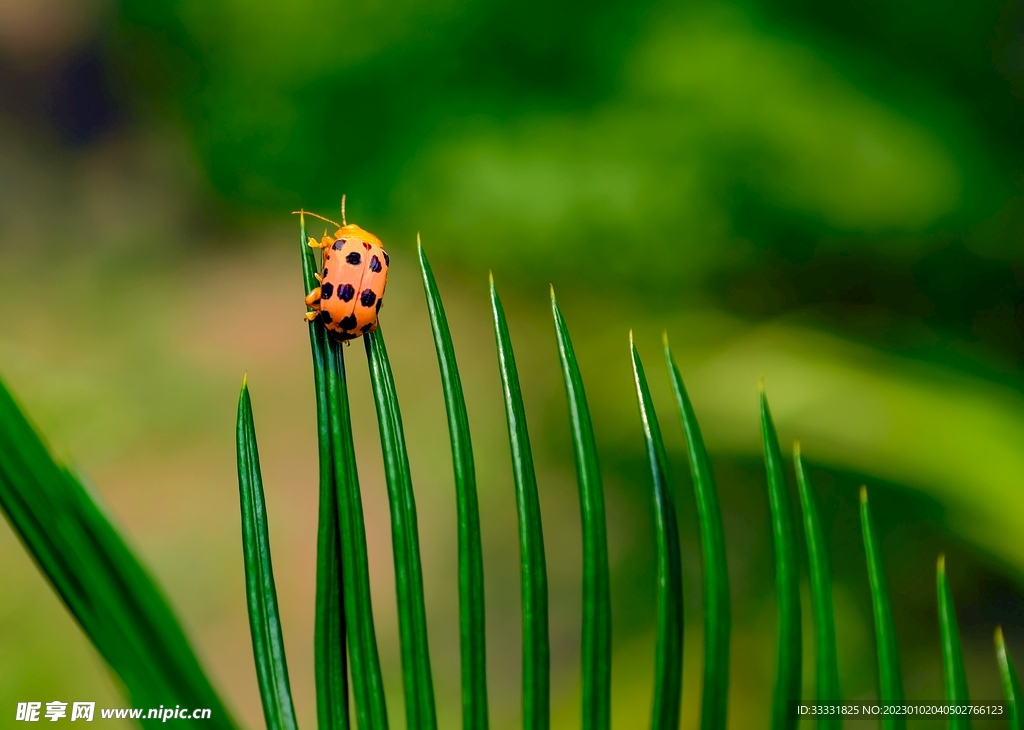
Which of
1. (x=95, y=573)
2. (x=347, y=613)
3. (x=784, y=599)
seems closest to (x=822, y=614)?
(x=784, y=599)

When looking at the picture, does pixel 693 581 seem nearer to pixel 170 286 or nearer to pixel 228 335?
pixel 228 335

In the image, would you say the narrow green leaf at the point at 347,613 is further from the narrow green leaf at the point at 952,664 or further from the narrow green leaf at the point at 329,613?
the narrow green leaf at the point at 952,664

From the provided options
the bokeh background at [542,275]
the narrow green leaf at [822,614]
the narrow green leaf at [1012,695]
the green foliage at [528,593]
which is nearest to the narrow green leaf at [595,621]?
the green foliage at [528,593]

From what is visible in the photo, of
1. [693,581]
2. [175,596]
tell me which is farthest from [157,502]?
[693,581]

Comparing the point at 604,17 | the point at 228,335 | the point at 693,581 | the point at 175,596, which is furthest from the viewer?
the point at 228,335

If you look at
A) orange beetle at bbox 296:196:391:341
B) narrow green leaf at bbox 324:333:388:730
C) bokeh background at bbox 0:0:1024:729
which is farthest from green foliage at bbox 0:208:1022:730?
bokeh background at bbox 0:0:1024:729

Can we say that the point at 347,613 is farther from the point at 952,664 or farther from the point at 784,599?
the point at 952,664
